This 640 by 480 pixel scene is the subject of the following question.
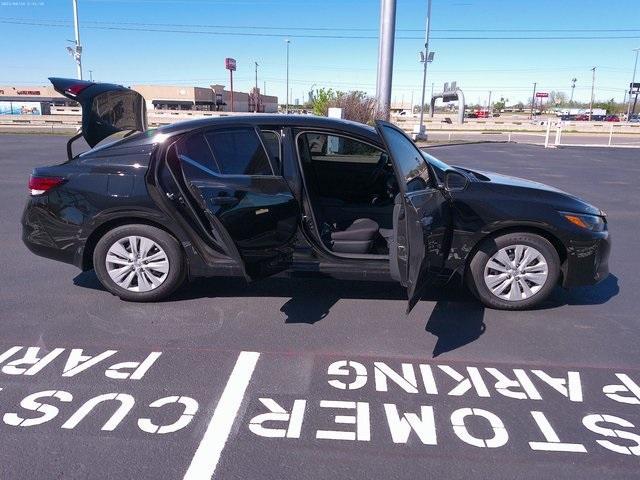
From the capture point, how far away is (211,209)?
409 centimetres

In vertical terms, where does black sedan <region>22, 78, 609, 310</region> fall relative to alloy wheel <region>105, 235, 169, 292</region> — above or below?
above

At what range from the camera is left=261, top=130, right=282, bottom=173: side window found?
426cm

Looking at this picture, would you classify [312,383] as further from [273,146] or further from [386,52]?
[386,52]

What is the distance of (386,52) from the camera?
20531 mm

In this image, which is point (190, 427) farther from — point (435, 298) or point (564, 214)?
point (564, 214)

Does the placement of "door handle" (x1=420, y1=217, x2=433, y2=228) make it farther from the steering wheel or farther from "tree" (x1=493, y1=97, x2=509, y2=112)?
"tree" (x1=493, y1=97, x2=509, y2=112)

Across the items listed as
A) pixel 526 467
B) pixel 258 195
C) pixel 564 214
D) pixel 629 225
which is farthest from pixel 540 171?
pixel 526 467

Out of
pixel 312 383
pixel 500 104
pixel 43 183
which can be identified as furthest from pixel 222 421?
pixel 500 104

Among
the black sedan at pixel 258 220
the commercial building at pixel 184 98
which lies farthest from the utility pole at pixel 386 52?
the commercial building at pixel 184 98

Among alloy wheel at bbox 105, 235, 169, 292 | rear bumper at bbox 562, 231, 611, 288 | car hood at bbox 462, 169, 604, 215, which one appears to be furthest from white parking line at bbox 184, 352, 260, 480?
rear bumper at bbox 562, 231, 611, 288

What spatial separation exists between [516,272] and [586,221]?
2.31ft

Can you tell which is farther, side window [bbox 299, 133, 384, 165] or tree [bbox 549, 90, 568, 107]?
tree [bbox 549, 90, 568, 107]

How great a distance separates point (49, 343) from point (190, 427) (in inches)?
61.6

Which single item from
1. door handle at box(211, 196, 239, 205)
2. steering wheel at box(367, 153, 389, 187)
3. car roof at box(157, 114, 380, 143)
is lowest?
door handle at box(211, 196, 239, 205)
